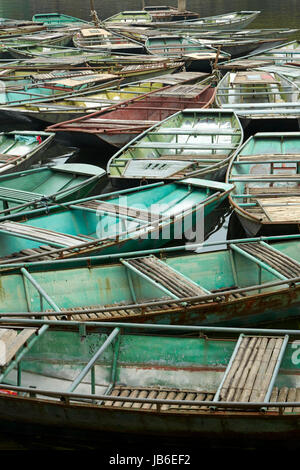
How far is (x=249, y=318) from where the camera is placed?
435 inches

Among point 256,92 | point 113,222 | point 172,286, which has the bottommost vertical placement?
point 172,286

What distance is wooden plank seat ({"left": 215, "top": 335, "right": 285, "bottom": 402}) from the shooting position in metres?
8.34

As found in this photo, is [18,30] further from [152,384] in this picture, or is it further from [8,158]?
[152,384]

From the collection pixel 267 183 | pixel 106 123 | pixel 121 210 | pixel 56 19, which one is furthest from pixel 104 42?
pixel 121 210

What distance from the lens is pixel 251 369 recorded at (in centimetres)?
874

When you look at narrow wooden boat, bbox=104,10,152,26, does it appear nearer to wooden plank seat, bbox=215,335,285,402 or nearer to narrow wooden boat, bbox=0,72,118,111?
narrow wooden boat, bbox=0,72,118,111

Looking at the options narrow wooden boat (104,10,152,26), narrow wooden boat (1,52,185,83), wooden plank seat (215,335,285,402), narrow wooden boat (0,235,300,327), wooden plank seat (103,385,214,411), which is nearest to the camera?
wooden plank seat (215,335,285,402)

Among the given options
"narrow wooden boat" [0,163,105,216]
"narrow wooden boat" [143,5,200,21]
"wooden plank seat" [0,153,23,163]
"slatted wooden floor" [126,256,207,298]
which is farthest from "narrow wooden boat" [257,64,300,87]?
"narrow wooden boat" [143,5,200,21]

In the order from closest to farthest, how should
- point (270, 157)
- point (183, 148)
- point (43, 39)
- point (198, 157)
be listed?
point (270, 157) → point (198, 157) → point (183, 148) → point (43, 39)

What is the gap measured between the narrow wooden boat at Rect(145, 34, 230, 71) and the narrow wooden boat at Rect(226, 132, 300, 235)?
12.3m

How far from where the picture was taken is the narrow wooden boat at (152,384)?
25.9 ft

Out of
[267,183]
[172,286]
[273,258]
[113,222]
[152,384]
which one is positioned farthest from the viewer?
[267,183]

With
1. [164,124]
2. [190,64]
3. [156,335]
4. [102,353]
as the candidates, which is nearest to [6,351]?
[102,353]

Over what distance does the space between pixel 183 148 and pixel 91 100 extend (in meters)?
7.17
